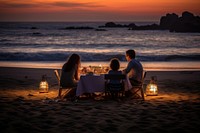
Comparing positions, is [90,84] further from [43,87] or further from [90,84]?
[43,87]

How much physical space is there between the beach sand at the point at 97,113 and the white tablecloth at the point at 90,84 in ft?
0.99

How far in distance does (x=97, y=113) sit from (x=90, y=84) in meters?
1.72

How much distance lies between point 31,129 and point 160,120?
8.93ft

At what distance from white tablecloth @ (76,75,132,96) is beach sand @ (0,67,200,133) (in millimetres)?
301

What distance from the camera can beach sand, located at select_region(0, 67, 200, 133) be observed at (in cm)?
689

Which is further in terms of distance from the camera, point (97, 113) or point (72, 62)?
point (72, 62)

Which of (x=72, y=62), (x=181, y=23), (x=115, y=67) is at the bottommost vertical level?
(x=115, y=67)

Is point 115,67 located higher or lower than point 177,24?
lower

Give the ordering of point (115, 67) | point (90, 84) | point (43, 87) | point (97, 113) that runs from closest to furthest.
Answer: point (97, 113) → point (115, 67) → point (90, 84) → point (43, 87)

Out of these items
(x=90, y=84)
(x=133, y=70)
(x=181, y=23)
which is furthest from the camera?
(x=181, y=23)

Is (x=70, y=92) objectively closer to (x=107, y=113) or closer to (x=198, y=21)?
(x=107, y=113)

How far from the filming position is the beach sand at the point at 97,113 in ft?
22.6

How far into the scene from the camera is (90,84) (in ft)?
32.1

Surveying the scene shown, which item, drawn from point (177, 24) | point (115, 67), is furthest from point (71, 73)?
point (177, 24)
